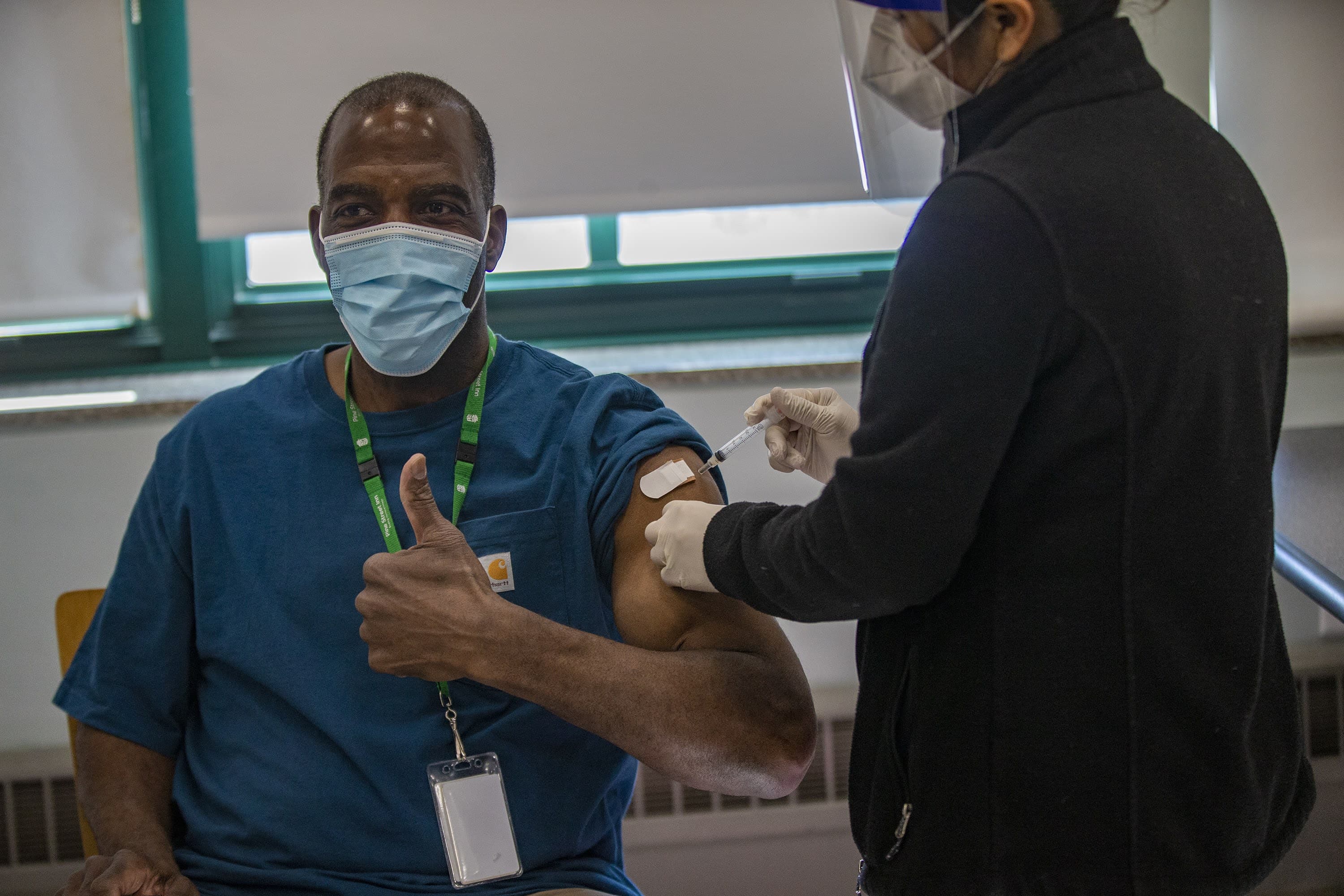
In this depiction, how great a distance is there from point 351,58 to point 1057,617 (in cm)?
208

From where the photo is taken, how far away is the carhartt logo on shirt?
1.39 meters

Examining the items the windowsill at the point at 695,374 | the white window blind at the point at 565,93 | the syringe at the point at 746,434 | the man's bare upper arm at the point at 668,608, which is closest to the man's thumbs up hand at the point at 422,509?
the man's bare upper arm at the point at 668,608

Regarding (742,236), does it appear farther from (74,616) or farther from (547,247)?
(74,616)

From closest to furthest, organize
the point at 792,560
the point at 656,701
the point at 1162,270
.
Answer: the point at 1162,270, the point at 792,560, the point at 656,701

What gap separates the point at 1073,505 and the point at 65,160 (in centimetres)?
239

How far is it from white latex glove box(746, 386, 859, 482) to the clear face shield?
32 cm

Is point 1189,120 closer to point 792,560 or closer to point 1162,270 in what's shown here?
point 1162,270

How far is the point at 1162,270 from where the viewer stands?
0.83 metres

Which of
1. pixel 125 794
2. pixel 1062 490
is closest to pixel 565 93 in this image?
pixel 125 794

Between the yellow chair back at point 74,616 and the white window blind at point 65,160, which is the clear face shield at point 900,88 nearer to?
the yellow chair back at point 74,616

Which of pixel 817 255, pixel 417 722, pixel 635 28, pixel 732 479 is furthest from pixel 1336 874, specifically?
pixel 635 28

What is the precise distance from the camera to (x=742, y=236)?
268cm

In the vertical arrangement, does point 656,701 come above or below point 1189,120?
below

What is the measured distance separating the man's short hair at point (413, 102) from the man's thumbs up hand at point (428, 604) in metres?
0.48
